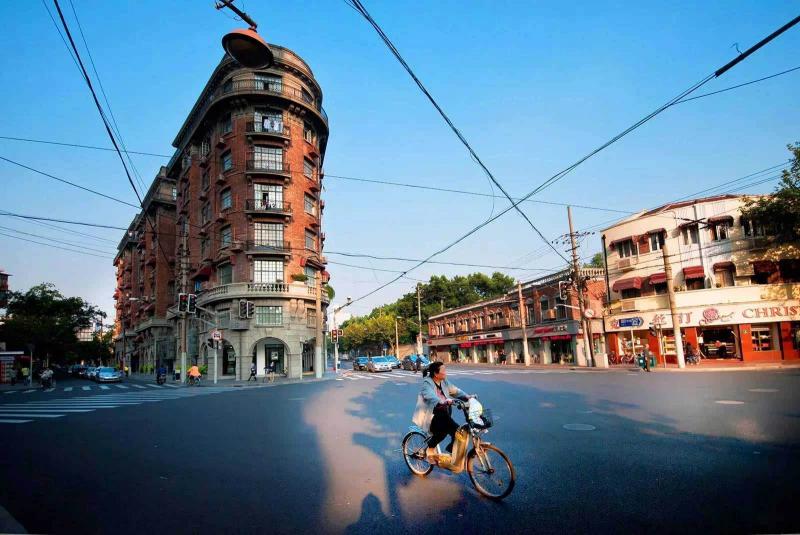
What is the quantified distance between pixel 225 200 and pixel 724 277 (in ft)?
126

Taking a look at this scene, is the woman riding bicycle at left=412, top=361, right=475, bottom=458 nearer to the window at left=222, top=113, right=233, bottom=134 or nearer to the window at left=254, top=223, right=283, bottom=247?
the window at left=254, top=223, right=283, bottom=247

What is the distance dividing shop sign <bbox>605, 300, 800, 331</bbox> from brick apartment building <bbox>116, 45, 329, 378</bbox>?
25.7m

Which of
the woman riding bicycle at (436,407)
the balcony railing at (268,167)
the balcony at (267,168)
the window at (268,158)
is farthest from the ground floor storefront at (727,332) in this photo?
the window at (268,158)

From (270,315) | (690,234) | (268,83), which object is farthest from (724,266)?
(268,83)

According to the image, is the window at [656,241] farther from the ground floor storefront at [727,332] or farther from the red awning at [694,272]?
the ground floor storefront at [727,332]

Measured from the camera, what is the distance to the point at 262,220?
3606cm

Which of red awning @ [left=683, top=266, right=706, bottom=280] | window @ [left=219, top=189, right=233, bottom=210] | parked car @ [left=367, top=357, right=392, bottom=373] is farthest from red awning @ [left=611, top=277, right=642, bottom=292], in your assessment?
window @ [left=219, top=189, right=233, bottom=210]

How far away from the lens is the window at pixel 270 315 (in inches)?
1390

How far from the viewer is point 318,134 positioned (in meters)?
42.5

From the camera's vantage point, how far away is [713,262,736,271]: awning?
99.6 ft

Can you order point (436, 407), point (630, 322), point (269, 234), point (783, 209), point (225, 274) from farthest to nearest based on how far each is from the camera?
point (225, 274)
point (269, 234)
point (630, 322)
point (783, 209)
point (436, 407)

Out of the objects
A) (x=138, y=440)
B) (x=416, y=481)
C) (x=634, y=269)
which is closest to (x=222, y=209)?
(x=138, y=440)

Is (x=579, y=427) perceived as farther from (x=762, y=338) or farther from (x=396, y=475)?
(x=762, y=338)

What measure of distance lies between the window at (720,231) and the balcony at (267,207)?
31.2 meters
